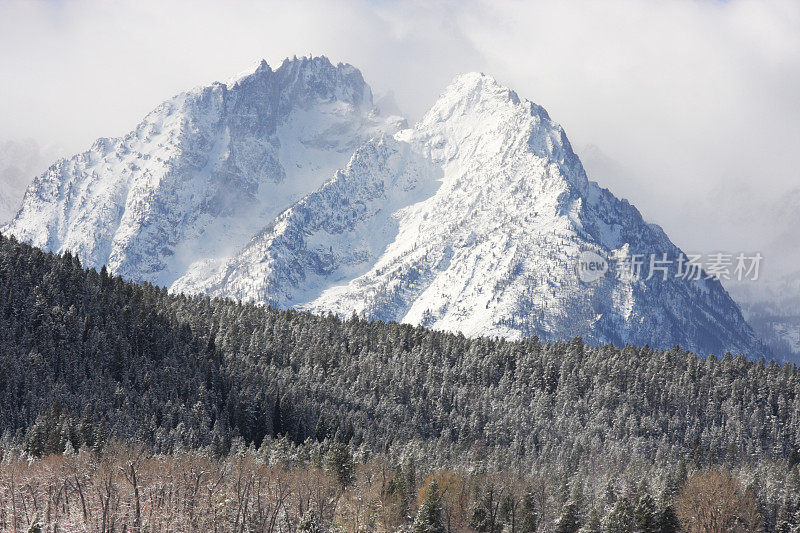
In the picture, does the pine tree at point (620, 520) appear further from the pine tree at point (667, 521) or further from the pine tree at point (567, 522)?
the pine tree at point (567, 522)

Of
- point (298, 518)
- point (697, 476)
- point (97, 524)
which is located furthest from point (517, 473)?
point (97, 524)

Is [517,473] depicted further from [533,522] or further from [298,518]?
[298,518]

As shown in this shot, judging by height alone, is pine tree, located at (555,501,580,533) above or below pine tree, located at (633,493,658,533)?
below

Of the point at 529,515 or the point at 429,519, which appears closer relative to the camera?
the point at 429,519

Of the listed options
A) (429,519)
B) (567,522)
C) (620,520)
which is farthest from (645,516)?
(429,519)

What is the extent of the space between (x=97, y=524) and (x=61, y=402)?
84030 mm

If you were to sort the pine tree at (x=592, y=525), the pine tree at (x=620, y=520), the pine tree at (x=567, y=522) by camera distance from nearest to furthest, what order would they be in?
the pine tree at (x=592, y=525), the pine tree at (x=620, y=520), the pine tree at (x=567, y=522)

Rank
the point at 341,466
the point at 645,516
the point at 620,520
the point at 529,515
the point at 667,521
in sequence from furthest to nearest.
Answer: the point at 341,466
the point at 529,515
the point at 620,520
the point at 645,516
the point at 667,521

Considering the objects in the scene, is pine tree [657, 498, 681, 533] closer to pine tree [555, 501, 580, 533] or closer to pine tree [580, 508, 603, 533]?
pine tree [580, 508, 603, 533]

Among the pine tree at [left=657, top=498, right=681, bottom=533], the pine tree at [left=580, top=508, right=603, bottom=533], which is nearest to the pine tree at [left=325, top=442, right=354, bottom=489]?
the pine tree at [left=580, top=508, right=603, bottom=533]

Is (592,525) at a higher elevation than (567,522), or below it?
higher

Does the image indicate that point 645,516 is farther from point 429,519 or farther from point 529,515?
point 429,519

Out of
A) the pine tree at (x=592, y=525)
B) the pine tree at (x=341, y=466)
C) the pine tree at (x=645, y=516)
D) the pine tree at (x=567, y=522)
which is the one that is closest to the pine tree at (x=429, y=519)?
the pine tree at (x=592, y=525)

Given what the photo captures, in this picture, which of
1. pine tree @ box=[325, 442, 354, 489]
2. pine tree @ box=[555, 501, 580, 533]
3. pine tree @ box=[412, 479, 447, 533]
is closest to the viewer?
pine tree @ box=[412, 479, 447, 533]
